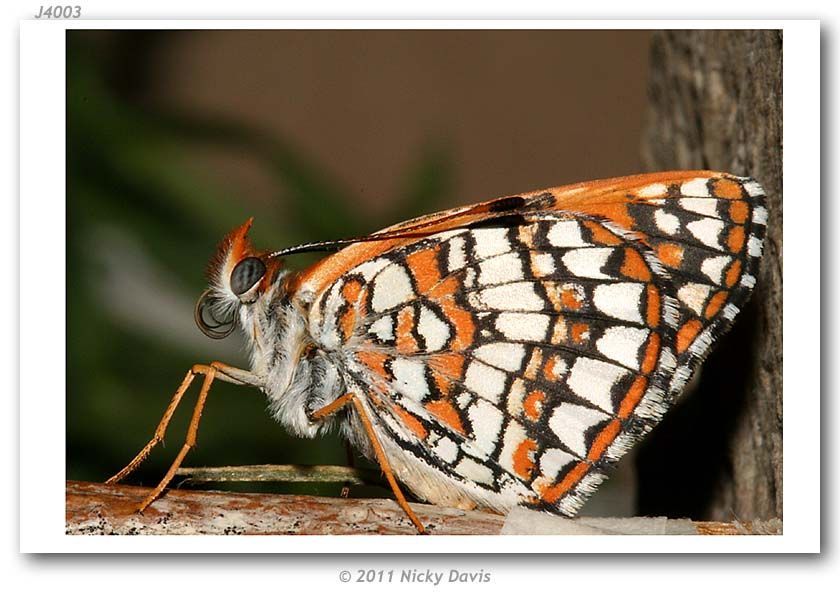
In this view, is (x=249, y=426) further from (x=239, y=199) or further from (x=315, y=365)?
(x=315, y=365)

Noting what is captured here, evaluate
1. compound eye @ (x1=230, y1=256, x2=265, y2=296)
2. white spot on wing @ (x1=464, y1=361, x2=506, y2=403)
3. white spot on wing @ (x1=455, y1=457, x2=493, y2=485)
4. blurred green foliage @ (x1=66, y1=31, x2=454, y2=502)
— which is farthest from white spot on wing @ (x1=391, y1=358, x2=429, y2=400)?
blurred green foliage @ (x1=66, y1=31, x2=454, y2=502)

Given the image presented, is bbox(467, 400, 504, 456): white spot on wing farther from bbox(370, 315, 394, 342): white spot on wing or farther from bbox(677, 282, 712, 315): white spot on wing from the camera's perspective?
bbox(677, 282, 712, 315): white spot on wing

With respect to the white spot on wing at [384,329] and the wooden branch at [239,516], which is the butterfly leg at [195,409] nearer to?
the wooden branch at [239,516]

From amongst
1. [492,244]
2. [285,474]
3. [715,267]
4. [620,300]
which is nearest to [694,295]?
[715,267]

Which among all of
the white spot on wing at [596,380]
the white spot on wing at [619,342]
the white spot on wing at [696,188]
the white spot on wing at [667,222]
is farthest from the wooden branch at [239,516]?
the white spot on wing at [696,188]

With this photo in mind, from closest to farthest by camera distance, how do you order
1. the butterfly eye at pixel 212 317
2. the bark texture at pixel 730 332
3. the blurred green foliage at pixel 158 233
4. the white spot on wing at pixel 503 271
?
the white spot on wing at pixel 503 271
the butterfly eye at pixel 212 317
the bark texture at pixel 730 332
the blurred green foliage at pixel 158 233

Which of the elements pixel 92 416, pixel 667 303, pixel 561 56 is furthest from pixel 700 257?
pixel 561 56

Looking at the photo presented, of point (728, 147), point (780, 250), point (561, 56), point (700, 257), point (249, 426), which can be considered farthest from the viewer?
point (561, 56)
